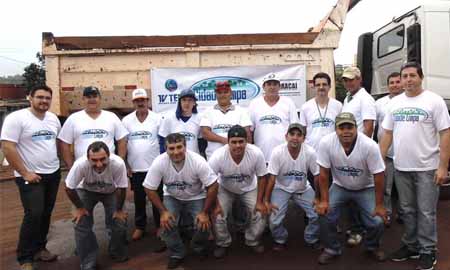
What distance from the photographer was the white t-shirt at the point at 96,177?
3.77 meters

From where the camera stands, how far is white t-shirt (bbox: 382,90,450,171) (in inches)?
135

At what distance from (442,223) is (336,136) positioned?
1929mm

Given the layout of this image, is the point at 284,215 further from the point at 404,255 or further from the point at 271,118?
the point at 404,255

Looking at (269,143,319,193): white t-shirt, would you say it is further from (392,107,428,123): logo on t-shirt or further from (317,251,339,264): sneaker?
(392,107,428,123): logo on t-shirt

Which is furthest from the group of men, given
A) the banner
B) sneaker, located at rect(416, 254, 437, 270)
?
the banner

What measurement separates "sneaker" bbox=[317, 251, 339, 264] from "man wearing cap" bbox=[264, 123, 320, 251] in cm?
31

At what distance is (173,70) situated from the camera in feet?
17.1

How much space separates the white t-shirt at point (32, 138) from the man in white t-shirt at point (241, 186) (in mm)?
1523

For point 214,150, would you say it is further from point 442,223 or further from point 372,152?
point 442,223

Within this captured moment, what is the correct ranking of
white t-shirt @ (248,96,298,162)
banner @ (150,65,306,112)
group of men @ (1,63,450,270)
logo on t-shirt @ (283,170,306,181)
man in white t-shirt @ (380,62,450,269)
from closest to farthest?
man in white t-shirt @ (380,62,450,269) < group of men @ (1,63,450,270) < logo on t-shirt @ (283,170,306,181) < white t-shirt @ (248,96,298,162) < banner @ (150,65,306,112)

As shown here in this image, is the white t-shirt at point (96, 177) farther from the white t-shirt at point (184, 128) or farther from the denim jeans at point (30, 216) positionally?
the white t-shirt at point (184, 128)

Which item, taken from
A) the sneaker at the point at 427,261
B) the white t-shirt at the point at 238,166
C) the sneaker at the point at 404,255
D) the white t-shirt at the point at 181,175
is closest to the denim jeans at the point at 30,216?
the white t-shirt at the point at 181,175

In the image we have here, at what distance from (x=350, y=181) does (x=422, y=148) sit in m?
0.66

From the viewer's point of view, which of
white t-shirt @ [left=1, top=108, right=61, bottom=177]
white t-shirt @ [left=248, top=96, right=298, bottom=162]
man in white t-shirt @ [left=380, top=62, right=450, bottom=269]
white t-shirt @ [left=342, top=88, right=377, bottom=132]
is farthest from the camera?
white t-shirt @ [left=248, top=96, right=298, bottom=162]
